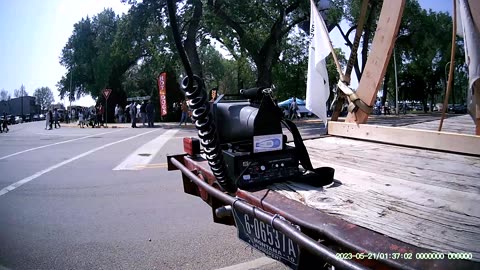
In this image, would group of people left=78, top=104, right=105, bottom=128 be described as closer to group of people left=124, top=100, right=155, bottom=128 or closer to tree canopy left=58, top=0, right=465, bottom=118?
group of people left=124, top=100, right=155, bottom=128

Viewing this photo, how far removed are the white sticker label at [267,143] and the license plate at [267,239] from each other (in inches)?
19.5

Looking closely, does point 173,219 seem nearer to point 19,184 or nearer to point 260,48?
point 19,184

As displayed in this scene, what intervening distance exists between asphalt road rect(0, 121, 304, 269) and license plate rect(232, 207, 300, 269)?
3.93ft

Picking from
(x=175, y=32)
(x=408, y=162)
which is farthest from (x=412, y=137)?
(x=175, y=32)

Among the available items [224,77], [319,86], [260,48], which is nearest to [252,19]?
[260,48]

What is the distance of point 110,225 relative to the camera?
4242 millimetres

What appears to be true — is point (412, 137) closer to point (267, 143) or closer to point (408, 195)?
point (408, 195)

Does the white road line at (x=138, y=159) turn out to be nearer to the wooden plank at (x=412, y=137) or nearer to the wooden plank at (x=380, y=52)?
the wooden plank at (x=412, y=137)

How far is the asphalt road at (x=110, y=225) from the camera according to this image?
327cm

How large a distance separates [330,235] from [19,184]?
268 inches

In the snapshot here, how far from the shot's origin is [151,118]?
2559 centimetres

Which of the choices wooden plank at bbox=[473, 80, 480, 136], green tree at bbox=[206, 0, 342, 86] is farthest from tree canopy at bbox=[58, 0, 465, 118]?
wooden plank at bbox=[473, 80, 480, 136]

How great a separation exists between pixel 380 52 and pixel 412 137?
4.11 ft

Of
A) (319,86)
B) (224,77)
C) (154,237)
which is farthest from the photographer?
(224,77)
